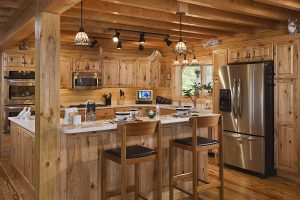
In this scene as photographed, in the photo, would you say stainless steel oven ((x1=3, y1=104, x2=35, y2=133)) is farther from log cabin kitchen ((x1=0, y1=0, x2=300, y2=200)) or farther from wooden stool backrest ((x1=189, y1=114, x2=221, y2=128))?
wooden stool backrest ((x1=189, y1=114, x2=221, y2=128))

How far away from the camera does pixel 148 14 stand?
4191 mm

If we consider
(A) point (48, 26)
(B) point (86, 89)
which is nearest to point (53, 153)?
(A) point (48, 26)

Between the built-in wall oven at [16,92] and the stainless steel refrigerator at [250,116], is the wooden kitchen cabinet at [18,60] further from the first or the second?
the stainless steel refrigerator at [250,116]

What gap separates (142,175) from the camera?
3.64m

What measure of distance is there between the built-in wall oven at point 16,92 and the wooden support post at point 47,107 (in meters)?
3.54

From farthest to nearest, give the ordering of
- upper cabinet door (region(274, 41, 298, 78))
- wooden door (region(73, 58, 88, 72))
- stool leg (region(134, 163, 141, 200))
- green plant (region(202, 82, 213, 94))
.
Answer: wooden door (region(73, 58, 88, 72)) → green plant (region(202, 82, 213, 94)) → upper cabinet door (region(274, 41, 298, 78)) → stool leg (region(134, 163, 141, 200))

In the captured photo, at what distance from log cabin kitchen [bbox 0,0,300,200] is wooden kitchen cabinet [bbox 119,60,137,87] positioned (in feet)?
0.09

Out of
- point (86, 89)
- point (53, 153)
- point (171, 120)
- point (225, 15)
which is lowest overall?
point (53, 153)

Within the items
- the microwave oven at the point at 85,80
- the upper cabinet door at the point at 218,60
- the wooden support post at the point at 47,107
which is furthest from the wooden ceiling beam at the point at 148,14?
the microwave oven at the point at 85,80

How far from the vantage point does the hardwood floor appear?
154 inches

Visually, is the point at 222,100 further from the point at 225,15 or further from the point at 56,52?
the point at 56,52

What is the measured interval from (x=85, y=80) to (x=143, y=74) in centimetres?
165

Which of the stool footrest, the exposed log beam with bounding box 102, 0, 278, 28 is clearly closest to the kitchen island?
the stool footrest

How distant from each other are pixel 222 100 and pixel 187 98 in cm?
191
